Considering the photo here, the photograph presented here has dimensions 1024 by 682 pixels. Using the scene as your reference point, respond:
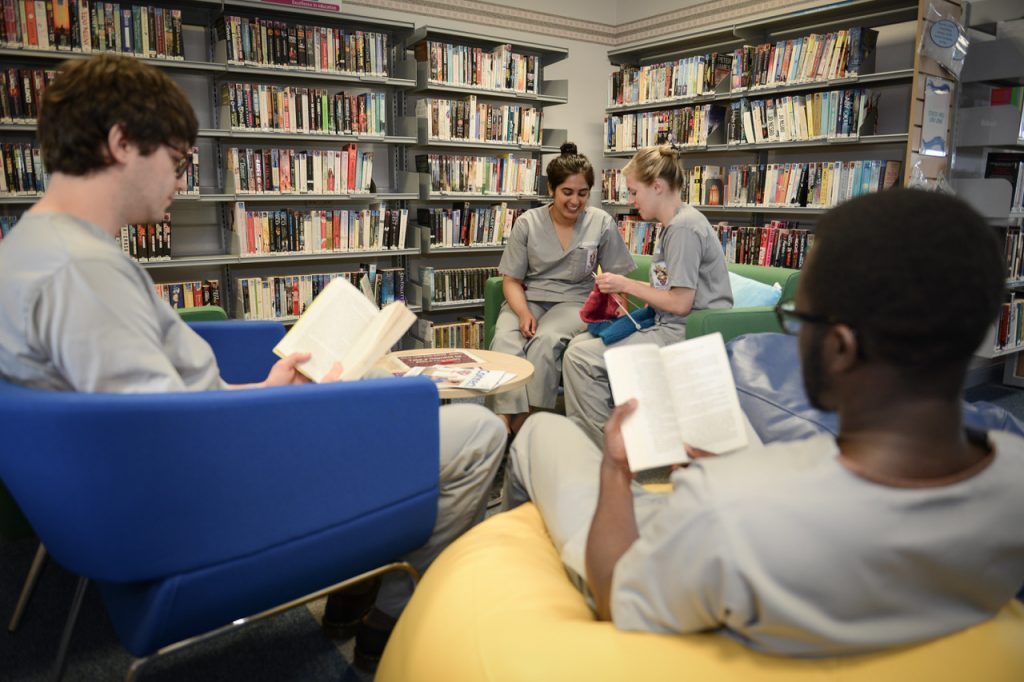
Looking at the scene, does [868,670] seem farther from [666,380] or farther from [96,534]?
[96,534]

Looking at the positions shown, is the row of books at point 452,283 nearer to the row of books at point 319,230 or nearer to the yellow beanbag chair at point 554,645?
the row of books at point 319,230

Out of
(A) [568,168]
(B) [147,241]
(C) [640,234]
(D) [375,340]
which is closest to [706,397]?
(D) [375,340]

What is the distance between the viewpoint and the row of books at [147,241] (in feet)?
11.3

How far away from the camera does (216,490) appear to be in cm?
120

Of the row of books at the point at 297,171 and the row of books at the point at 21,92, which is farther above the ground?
the row of books at the point at 21,92

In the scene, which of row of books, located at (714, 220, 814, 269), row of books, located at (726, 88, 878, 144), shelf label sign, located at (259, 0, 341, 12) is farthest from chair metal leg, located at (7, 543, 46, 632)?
row of books, located at (726, 88, 878, 144)

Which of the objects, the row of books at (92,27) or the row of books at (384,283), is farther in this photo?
the row of books at (384,283)

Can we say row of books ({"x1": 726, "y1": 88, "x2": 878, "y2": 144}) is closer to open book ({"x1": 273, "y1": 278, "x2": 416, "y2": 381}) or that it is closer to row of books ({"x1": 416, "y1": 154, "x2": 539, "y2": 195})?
row of books ({"x1": 416, "y1": 154, "x2": 539, "y2": 195})

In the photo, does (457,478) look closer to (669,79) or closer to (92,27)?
(92,27)

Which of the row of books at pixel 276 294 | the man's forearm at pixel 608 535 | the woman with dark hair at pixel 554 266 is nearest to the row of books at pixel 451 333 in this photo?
the row of books at pixel 276 294

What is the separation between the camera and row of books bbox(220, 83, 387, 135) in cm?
367

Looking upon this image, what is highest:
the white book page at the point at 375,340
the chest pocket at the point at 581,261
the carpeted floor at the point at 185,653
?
the chest pocket at the point at 581,261

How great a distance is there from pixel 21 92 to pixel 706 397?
3.46 meters

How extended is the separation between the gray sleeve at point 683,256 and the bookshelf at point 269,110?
1.94 metres
